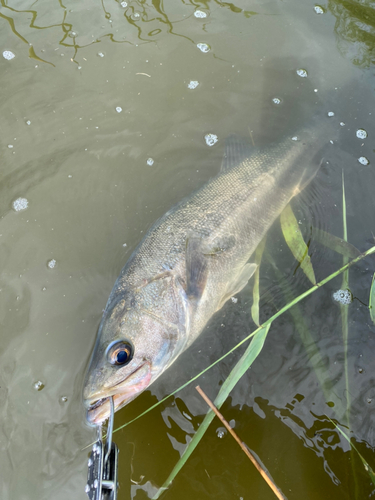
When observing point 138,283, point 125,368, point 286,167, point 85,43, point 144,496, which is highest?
point 85,43

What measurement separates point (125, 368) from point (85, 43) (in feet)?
12.0

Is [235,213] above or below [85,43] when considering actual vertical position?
below

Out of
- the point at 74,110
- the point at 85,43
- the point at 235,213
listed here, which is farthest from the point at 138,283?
the point at 85,43

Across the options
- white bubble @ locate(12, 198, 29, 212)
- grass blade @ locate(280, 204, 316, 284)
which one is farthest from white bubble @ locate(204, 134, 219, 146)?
white bubble @ locate(12, 198, 29, 212)

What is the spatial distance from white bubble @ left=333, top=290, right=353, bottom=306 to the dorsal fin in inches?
54.1

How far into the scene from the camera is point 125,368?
192 cm

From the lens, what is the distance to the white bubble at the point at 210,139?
337 cm

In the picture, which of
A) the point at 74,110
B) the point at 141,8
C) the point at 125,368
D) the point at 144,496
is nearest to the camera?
the point at 125,368

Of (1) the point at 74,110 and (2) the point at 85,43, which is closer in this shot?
(1) the point at 74,110

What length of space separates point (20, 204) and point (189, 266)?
1.75m

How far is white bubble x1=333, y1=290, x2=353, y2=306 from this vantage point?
2748mm

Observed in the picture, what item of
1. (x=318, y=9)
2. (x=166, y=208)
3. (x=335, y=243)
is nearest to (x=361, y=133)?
(x=335, y=243)

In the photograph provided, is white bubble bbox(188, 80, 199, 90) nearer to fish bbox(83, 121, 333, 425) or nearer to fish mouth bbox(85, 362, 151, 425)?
fish bbox(83, 121, 333, 425)

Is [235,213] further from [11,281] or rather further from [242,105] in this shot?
[11,281]
